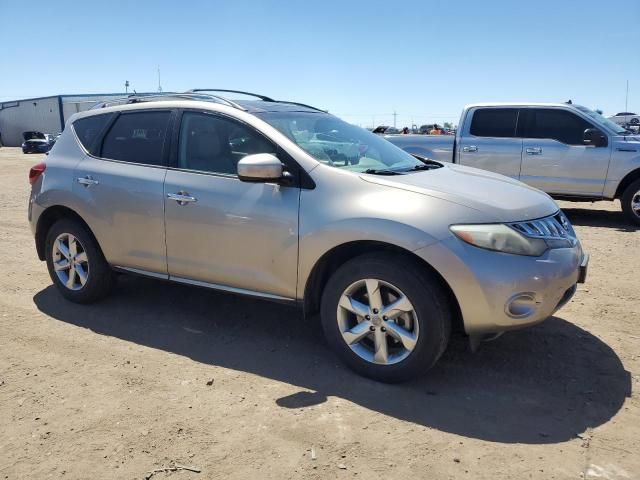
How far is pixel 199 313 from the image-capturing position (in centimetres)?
466

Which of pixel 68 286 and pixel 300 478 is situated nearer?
pixel 300 478

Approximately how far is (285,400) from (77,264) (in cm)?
255

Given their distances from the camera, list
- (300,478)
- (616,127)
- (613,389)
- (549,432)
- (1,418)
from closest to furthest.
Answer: (300,478), (549,432), (1,418), (613,389), (616,127)

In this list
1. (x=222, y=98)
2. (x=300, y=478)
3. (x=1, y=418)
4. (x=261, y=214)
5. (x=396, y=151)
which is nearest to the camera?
(x=300, y=478)

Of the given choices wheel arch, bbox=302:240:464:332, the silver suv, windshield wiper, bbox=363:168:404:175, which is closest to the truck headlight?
the silver suv

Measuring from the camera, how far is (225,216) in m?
3.75

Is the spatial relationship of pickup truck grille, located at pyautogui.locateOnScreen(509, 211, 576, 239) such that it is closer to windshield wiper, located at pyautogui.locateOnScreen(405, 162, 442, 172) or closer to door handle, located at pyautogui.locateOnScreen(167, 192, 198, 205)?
windshield wiper, located at pyautogui.locateOnScreen(405, 162, 442, 172)

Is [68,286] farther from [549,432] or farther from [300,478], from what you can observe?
[549,432]

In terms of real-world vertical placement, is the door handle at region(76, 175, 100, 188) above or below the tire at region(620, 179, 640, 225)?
above

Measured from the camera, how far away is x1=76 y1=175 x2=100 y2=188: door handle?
4.47m

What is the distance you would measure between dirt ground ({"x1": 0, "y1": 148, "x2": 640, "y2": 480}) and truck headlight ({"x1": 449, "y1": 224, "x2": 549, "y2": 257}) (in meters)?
0.88

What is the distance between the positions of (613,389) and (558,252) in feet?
2.96

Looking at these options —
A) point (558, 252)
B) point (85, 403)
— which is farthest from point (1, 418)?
point (558, 252)

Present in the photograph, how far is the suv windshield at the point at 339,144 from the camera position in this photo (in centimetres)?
377
